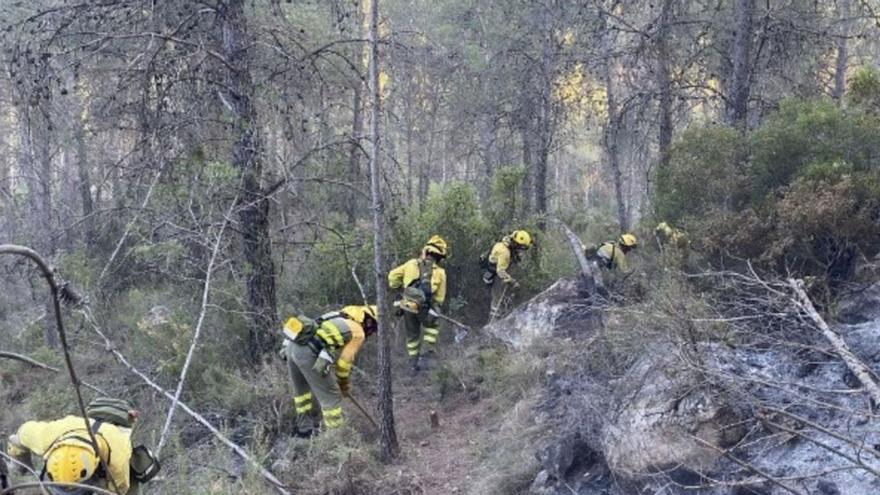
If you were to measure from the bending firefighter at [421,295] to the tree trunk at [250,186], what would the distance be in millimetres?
1766

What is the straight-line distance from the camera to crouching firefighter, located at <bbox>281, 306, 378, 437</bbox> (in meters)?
7.66

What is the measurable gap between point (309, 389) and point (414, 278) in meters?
2.37

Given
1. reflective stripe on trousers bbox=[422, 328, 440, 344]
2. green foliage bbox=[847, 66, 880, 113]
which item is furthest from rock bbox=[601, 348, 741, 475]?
green foliage bbox=[847, 66, 880, 113]

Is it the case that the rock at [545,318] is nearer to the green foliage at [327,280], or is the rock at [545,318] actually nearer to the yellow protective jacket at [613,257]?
the yellow protective jacket at [613,257]

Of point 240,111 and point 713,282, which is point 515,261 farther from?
point 240,111

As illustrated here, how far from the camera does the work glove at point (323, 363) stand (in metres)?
7.43

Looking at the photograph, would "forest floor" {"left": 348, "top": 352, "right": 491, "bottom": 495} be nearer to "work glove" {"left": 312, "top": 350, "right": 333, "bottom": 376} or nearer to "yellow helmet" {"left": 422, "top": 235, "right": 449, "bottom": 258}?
"work glove" {"left": 312, "top": 350, "right": 333, "bottom": 376}

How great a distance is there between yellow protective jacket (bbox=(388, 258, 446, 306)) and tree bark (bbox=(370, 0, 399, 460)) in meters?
2.93

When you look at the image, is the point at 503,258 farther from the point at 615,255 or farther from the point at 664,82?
the point at 664,82

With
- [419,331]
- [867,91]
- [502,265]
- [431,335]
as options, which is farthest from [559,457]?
[867,91]

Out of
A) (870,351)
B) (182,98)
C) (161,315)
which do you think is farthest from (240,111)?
(870,351)

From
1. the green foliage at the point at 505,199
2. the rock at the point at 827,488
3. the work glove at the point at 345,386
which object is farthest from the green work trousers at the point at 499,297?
the rock at the point at 827,488

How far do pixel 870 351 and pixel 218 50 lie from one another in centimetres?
749

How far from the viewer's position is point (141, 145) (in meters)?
7.30
